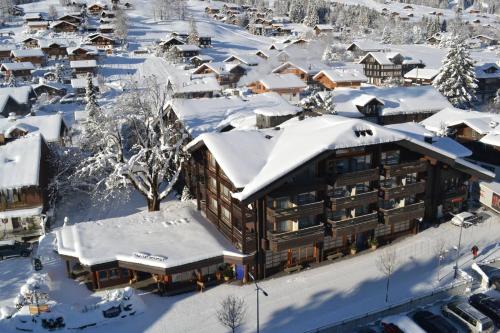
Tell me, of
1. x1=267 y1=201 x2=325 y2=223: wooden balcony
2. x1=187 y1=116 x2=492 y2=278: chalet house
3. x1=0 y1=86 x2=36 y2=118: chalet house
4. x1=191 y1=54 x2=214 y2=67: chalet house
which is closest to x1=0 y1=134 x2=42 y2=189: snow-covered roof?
x1=187 y1=116 x2=492 y2=278: chalet house

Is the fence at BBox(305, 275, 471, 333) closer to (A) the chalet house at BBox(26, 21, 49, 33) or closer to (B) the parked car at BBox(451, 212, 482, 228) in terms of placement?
(B) the parked car at BBox(451, 212, 482, 228)

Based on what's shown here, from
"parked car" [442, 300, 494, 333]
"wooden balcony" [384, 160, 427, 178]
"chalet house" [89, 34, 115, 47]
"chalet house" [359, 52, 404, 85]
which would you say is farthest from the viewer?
"chalet house" [89, 34, 115, 47]

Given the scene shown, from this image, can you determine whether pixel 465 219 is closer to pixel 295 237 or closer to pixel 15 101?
pixel 295 237

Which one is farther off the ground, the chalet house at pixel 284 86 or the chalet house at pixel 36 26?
the chalet house at pixel 36 26

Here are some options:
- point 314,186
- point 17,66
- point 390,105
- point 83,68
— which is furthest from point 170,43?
point 314,186

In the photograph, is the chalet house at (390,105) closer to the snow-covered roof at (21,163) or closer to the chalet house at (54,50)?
the snow-covered roof at (21,163)

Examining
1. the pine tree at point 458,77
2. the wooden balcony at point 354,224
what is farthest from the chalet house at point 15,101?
the pine tree at point 458,77

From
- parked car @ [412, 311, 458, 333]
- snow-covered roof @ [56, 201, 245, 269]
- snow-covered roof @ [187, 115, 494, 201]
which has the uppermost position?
snow-covered roof @ [187, 115, 494, 201]
